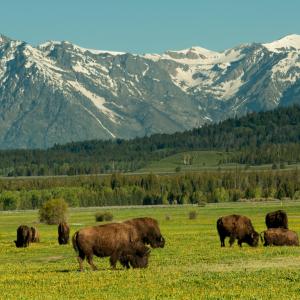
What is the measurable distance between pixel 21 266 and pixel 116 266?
232 inches

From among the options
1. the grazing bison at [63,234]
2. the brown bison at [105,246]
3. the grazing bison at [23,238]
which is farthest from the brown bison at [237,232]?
the grazing bison at [23,238]

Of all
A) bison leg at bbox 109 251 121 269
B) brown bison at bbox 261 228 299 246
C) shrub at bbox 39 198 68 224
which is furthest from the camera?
shrub at bbox 39 198 68 224

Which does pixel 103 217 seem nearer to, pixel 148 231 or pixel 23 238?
pixel 23 238

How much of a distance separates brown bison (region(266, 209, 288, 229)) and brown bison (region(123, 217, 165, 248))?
18266 millimetres

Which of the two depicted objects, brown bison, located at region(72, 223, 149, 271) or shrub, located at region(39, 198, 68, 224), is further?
shrub, located at region(39, 198, 68, 224)

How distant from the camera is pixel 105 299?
3366 cm

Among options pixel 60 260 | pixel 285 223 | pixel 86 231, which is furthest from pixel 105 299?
pixel 285 223

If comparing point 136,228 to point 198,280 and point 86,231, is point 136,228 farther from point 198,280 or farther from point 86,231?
point 198,280

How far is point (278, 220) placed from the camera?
2731 inches

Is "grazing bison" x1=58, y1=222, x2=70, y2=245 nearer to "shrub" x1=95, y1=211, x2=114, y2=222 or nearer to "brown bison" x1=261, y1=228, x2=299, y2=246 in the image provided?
"brown bison" x1=261, y1=228, x2=299, y2=246

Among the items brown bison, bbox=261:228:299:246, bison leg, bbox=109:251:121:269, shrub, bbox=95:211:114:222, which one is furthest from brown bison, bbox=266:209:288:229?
shrub, bbox=95:211:114:222

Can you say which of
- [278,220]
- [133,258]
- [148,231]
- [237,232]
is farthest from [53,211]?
[133,258]

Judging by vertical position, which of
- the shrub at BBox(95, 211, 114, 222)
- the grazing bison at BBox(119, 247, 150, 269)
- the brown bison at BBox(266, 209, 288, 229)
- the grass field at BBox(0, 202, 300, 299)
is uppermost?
the shrub at BBox(95, 211, 114, 222)

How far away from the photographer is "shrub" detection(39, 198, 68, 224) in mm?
129375
